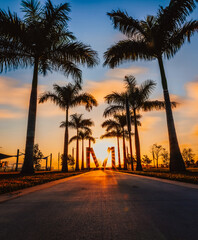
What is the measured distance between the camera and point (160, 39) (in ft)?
35.0

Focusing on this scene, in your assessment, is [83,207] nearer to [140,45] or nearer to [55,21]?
[55,21]

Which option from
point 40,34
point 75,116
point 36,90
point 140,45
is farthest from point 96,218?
point 75,116

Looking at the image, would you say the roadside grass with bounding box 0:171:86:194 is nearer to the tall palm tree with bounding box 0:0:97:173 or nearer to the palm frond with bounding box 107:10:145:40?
the tall palm tree with bounding box 0:0:97:173

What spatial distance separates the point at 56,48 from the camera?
10.5 metres

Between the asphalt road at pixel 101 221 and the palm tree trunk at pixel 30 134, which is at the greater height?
the palm tree trunk at pixel 30 134

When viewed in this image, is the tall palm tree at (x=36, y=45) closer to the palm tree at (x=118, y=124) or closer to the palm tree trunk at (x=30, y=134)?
the palm tree trunk at (x=30, y=134)

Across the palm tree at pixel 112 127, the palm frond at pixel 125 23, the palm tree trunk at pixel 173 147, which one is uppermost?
the palm frond at pixel 125 23

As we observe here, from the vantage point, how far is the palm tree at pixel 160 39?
927 cm

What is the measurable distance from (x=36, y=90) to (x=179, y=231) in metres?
9.92

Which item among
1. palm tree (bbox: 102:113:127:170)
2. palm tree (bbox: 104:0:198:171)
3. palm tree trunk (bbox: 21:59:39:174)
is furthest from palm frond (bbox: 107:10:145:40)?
palm tree (bbox: 102:113:127:170)

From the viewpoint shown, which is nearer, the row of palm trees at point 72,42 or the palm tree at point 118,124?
the row of palm trees at point 72,42

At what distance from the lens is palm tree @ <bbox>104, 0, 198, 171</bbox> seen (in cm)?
927

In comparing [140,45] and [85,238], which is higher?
[140,45]

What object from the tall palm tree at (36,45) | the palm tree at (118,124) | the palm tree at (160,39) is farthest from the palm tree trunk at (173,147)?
the palm tree at (118,124)
